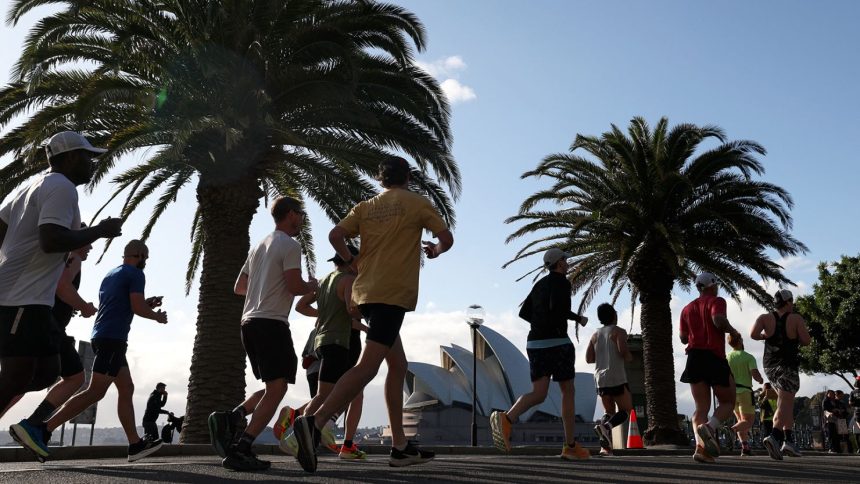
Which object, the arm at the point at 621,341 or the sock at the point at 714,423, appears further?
the arm at the point at 621,341

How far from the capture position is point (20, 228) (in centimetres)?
417

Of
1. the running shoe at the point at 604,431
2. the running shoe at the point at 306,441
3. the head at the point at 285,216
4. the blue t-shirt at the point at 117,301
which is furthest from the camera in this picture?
the running shoe at the point at 604,431

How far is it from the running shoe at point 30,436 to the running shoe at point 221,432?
97 cm

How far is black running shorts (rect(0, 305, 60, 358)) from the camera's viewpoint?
3955mm

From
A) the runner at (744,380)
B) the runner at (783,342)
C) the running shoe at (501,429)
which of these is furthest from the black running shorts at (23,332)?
the runner at (744,380)

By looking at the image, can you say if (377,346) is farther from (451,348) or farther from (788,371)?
(451,348)

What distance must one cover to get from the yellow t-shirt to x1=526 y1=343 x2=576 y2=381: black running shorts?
8.92 feet

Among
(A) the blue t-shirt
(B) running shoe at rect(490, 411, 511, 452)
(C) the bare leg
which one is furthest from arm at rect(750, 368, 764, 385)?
(A) the blue t-shirt

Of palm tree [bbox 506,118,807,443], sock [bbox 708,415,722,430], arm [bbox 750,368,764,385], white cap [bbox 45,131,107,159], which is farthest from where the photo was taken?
palm tree [bbox 506,118,807,443]

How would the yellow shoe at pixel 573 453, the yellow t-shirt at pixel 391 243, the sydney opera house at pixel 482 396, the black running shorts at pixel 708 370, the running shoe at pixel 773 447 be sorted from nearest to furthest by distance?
the yellow t-shirt at pixel 391 243
the black running shorts at pixel 708 370
the yellow shoe at pixel 573 453
the running shoe at pixel 773 447
the sydney opera house at pixel 482 396

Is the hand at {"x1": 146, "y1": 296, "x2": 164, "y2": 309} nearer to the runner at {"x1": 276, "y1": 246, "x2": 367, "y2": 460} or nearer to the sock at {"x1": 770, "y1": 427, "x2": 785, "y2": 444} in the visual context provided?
the runner at {"x1": 276, "y1": 246, "x2": 367, "y2": 460}

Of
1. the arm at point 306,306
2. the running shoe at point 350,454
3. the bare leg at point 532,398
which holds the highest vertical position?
the arm at point 306,306

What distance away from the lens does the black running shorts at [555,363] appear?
7.65 metres

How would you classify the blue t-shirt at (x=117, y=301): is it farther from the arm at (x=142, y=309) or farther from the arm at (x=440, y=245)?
the arm at (x=440, y=245)
